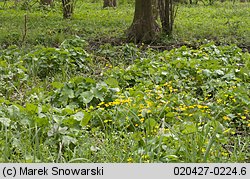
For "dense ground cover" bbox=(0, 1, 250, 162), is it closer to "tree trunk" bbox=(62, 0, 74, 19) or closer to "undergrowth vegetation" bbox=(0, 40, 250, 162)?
"undergrowth vegetation" bbox=(0, 40, 250, 162)

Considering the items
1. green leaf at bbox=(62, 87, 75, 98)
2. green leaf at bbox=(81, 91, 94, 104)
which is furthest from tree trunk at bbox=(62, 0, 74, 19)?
green leaf at bbox=(81, 91, 94, 104)

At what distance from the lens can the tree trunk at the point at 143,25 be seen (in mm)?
9773

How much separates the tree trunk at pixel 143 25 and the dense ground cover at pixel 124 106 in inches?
36.0

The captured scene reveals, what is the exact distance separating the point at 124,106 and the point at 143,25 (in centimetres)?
541

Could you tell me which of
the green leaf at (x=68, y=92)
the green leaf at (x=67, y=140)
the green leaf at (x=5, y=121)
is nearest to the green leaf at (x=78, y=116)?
the green leaf at (x=67, y=140)

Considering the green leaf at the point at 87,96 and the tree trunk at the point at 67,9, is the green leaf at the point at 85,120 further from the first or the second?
the tree trunk at the point at 67,9

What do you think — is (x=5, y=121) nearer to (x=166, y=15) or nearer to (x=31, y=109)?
(x=31, y=109)

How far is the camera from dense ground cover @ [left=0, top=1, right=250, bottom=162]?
3.69 m

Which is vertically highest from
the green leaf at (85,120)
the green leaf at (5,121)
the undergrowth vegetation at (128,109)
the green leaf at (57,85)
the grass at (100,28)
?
the green leaf at (57,85)

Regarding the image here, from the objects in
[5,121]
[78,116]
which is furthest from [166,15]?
[5,121]

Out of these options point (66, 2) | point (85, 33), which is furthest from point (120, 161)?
point (66, 2)

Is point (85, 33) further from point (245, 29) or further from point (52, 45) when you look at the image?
point (245, 29)

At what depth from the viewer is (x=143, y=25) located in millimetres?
9836

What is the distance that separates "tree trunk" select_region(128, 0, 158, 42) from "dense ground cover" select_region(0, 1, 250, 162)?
3.00 feet
